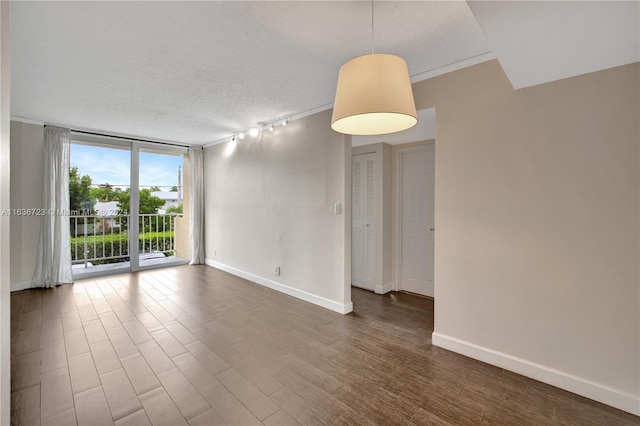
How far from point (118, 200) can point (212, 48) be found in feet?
14.1

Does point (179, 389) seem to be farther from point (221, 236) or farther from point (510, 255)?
point (221, 236)

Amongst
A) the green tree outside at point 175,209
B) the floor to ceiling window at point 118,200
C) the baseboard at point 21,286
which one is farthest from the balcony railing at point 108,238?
the baseboard at point 21,286

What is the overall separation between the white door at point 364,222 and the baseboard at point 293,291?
1.06 meters

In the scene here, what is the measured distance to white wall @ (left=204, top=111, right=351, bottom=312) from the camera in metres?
3.52

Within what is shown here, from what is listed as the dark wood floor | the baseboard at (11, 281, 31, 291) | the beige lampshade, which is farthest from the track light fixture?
the baseboard at (11, 281, 31, 291)

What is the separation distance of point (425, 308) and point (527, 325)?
1.51 metres

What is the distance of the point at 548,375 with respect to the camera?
212 centimetres

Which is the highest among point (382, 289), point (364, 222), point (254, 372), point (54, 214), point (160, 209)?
point (160, 209)

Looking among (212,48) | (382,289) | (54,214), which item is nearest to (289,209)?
(382,289)

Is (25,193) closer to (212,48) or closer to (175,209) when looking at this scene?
(175,209)

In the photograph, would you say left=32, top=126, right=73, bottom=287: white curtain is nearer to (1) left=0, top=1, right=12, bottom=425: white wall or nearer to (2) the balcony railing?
(2) the balcony railing

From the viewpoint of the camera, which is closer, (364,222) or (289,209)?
(289,209)

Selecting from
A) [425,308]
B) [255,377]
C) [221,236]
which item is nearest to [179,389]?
[255,377]

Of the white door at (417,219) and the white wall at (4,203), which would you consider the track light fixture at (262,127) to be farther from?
the white wall at (4,203)
